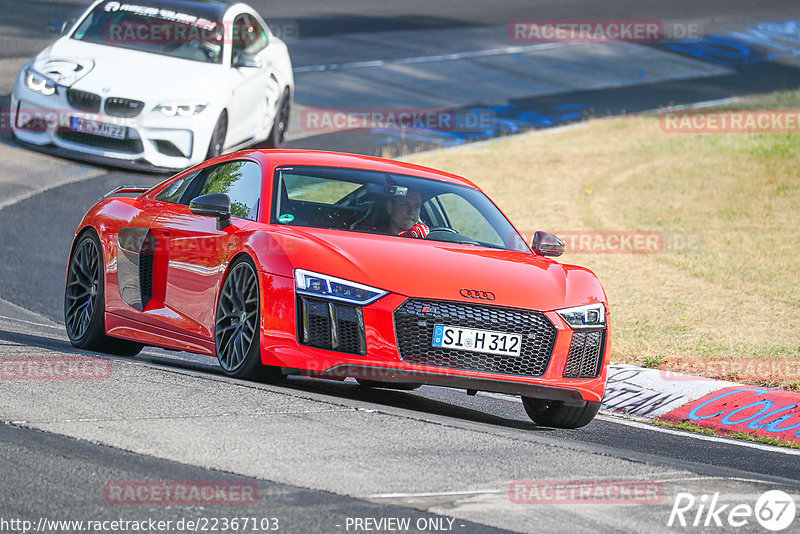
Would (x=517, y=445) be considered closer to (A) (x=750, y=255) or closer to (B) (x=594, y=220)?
(A) (x=750, y=255)

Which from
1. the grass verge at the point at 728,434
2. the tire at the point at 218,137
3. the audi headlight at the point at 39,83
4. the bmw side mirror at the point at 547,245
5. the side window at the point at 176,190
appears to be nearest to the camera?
the grass verge at the point at 728,434

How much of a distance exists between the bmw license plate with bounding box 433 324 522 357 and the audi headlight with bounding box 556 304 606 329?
0.35 metres

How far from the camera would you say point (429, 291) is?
25.2ft

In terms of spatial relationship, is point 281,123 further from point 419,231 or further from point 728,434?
point 728,434

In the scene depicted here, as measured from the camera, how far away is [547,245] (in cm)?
908

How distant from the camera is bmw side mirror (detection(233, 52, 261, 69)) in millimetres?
17594

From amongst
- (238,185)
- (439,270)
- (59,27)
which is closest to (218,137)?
(59,27)

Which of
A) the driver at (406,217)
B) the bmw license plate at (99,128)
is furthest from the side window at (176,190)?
the bmw license plate at (99,128)

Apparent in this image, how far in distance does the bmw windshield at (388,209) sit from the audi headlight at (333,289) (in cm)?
89

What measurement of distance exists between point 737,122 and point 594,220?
7.44 meters

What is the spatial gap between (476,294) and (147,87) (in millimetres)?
9803

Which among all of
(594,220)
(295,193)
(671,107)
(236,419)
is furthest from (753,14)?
(236,419)

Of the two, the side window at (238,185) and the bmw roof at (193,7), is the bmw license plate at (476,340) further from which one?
the bmw roof at (193,7)

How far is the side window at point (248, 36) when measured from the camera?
18203 mm
